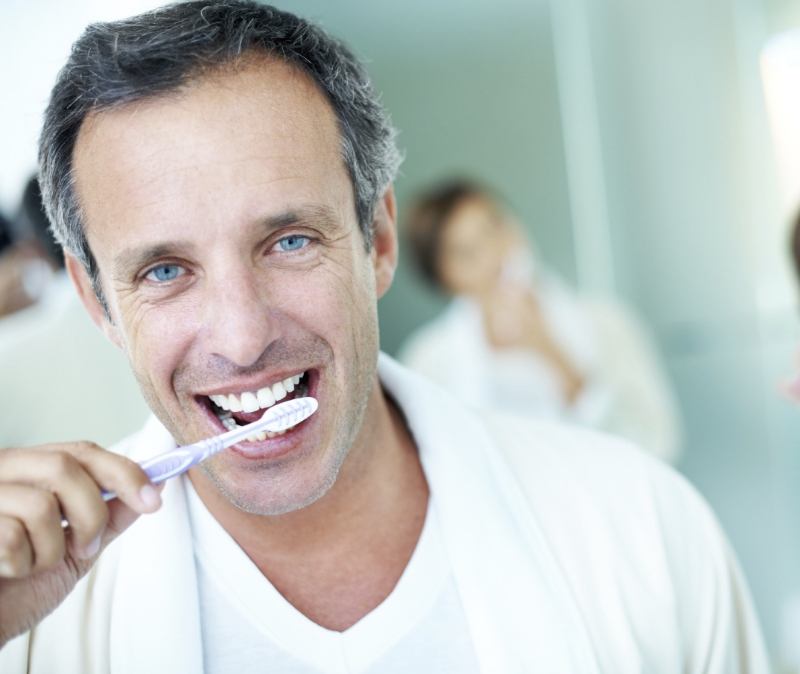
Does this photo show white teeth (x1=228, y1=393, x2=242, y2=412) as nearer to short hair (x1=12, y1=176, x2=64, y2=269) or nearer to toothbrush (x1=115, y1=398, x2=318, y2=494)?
toothbrush (x1=115, y1=398, x2=318, y2=494)

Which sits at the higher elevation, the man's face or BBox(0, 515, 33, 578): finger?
the man's face

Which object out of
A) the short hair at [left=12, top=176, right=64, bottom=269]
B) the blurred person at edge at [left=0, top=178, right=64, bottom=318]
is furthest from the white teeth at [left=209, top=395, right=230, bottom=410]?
the blurred person at edge at [left=0, top=178, right=64, bottom=318]

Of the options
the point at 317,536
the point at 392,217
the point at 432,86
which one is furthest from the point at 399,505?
the point at 432,86

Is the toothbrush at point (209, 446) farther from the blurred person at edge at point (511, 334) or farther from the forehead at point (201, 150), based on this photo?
the blurred person at edge at point (511, 334)

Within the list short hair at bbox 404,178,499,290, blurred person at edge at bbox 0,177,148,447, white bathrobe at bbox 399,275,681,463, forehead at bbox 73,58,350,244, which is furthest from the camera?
short hair at bbox 404,178,499,290

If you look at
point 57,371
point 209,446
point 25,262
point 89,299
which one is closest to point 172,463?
point 209,446

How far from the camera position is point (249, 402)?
729 mm

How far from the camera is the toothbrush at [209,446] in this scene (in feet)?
2.02

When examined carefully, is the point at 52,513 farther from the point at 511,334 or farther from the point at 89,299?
the point at 511,334

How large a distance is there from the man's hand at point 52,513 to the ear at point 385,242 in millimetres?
322

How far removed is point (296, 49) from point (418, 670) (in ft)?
1.56

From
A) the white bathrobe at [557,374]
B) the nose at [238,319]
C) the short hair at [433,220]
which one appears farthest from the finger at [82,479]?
the short hair at [433,220]

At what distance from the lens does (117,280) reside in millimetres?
723

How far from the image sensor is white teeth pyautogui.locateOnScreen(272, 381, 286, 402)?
0.73m
